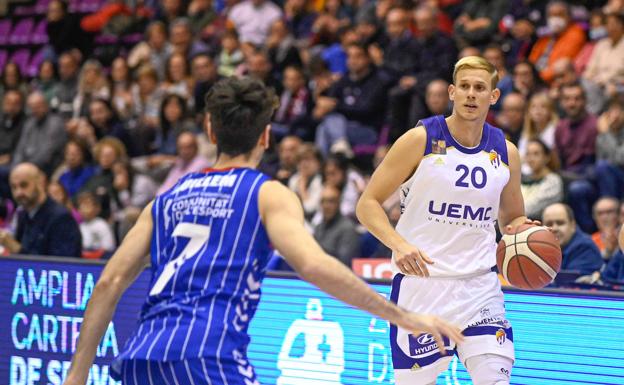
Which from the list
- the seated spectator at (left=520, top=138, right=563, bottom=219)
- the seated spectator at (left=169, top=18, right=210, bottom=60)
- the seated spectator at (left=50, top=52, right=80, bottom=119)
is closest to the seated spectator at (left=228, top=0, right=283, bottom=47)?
the seated spectator at (left=169, top=18, right=210, bottom=60)

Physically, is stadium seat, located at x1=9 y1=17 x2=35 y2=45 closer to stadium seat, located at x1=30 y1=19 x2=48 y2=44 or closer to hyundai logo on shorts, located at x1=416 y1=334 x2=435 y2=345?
stadium seat, located at x1=30 y1=19 x2=48 y2=44

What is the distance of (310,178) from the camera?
11430 mm

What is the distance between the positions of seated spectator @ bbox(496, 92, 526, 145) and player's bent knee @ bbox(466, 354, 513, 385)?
5866 mm

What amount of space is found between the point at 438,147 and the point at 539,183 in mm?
4681

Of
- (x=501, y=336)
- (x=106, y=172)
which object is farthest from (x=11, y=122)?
(x=501, y=336)

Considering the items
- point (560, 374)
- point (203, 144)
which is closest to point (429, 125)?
point (560, 374)

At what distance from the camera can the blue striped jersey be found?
3.58 m

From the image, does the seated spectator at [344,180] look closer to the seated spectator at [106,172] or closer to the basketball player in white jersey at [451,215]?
the seated spectator at [106,172]

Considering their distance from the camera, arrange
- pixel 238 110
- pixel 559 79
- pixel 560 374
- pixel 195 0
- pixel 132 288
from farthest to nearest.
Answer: pixel 195 0 < pixel 559 79 < pixel 132 288 < pixel 560 374 < pixel 238 110

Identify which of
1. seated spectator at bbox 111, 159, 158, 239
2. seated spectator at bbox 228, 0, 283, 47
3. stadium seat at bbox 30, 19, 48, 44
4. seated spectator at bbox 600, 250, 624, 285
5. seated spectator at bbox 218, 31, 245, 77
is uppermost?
stadium seat at bbox 30, 19, 48, 44

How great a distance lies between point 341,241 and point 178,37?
6245mm

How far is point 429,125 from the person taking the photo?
17.6 ft

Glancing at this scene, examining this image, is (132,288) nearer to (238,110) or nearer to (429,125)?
(429,125)

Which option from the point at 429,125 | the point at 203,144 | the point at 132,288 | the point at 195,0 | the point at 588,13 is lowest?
the point at 132,288
